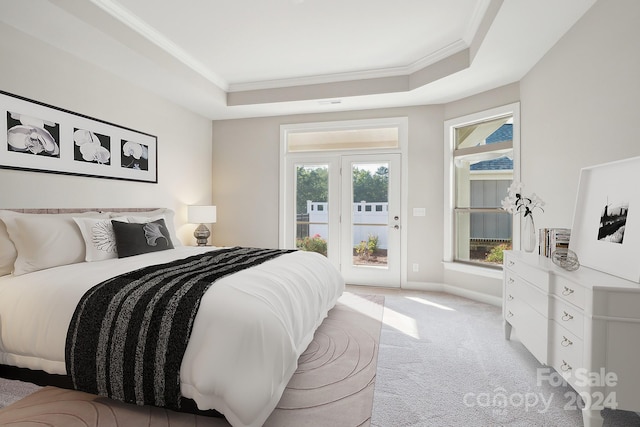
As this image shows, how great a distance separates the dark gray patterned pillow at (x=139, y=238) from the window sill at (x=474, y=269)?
3414 mm

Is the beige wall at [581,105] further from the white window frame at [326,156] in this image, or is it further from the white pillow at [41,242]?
the white pillow at [41,242]

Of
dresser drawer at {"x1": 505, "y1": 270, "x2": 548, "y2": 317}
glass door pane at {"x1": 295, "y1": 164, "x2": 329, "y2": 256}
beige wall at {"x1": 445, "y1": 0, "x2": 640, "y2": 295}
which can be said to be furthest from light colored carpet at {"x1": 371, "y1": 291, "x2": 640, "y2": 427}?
glass door pane at {"x1": 295, "y1": 164, "x2": 329, "y2": 256}

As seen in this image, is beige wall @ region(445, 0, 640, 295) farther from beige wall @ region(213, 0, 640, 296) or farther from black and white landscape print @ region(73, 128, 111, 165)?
black and white landscape print @ region(73, 128, 111, 165)

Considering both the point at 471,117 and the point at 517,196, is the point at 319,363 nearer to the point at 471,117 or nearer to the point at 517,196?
the point at 517,196

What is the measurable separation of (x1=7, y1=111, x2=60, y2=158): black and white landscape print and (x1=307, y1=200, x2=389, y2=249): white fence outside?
10.3 ft

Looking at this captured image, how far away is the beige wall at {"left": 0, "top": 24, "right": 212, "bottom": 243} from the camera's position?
2.67 m

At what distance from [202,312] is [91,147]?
255 centimetres

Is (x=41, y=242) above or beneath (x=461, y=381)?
above

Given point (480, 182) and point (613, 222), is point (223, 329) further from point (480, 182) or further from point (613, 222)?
point (480, 182)

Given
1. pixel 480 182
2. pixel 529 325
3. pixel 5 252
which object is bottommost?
pixel 529 325

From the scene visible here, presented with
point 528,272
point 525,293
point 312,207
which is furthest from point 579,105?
point 312,207

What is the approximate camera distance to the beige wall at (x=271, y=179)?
4.48m

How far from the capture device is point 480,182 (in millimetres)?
4121

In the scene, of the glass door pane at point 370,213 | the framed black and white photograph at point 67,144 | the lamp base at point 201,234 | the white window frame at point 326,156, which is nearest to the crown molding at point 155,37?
the framed black and white photograph at point 67,144
